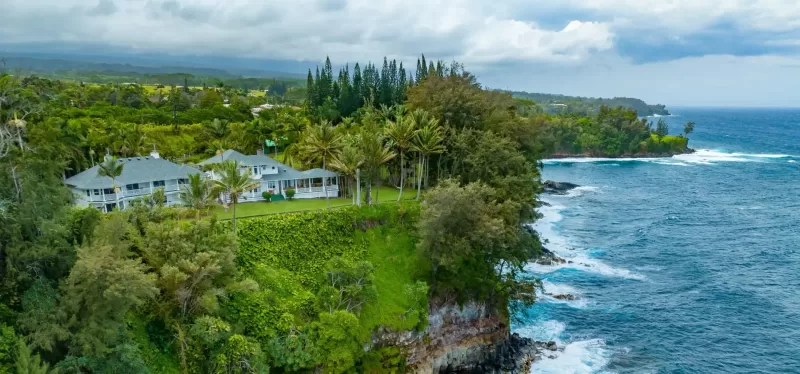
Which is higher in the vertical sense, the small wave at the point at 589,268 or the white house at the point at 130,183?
the white house at the point at 130,183

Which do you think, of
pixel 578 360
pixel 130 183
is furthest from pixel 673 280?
pixel 130 183

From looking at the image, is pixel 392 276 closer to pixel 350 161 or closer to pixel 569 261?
pixel 350 161

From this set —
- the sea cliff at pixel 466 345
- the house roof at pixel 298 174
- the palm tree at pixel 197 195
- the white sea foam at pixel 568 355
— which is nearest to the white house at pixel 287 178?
the house roof at pixel 298 174

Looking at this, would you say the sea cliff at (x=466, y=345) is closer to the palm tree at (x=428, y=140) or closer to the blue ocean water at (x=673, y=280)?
the blue ocean water at (x=673, y=280)

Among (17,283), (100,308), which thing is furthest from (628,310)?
(17,283)

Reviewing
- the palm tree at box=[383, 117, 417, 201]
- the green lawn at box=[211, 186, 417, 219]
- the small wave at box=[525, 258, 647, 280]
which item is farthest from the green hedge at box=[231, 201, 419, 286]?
the small wave at box=[525, 258, 647, 280]

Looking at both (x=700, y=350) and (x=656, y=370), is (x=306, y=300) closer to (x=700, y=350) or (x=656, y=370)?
(x=656, y=370)
